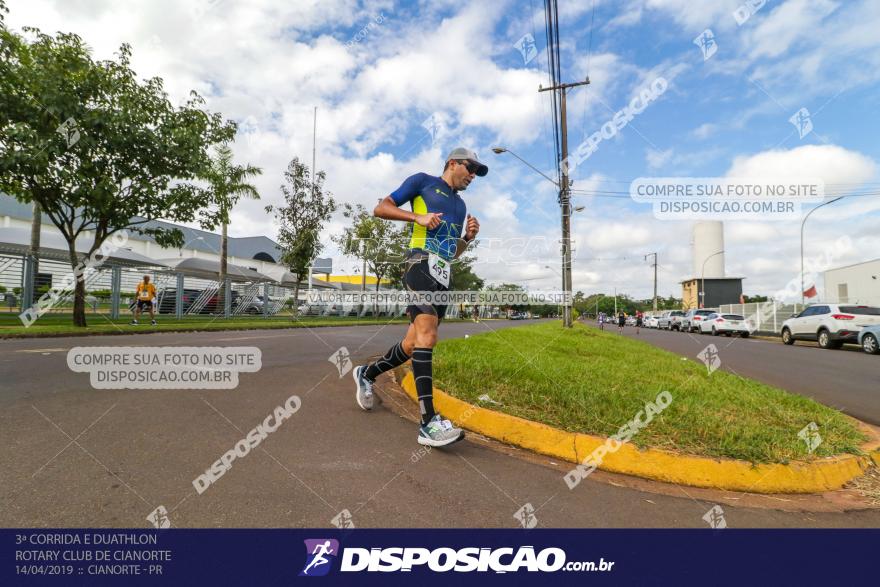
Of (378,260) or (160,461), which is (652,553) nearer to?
(160,461)

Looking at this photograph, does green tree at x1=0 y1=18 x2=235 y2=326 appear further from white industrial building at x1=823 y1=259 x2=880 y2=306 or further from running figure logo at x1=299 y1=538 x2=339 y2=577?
white industrial building at x1=823 y1=259 x2=880 y2=306

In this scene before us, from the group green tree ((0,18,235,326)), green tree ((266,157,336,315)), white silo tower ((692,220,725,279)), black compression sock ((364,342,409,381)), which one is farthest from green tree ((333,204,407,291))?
white silo tower ((692,220,725,279))

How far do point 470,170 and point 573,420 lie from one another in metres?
1.96

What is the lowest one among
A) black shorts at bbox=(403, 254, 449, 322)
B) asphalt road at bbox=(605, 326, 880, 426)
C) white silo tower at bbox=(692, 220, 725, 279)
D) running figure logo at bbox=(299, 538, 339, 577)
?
asphalt road at bbox=(605, 326, 880, 426)

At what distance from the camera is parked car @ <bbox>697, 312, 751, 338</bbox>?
24.1m

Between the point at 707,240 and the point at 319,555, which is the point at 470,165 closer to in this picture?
the point at 319,555

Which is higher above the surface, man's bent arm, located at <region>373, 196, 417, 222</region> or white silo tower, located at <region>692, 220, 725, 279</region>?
white silo tower, located at <region>692, 220, 725, 279</region>

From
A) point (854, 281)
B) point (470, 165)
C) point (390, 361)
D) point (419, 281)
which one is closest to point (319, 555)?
point (419, 281)

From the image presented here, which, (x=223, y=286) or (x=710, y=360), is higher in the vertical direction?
(x=223, y=286)

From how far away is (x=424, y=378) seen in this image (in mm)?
2955

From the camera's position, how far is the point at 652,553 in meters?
1.76

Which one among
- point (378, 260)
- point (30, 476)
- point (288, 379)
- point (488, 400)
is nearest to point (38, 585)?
point (30, 476)

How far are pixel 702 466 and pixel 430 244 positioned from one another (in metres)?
2.14

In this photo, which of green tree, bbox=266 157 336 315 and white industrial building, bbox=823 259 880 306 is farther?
white industrial building, bbox=823 259 880 306
